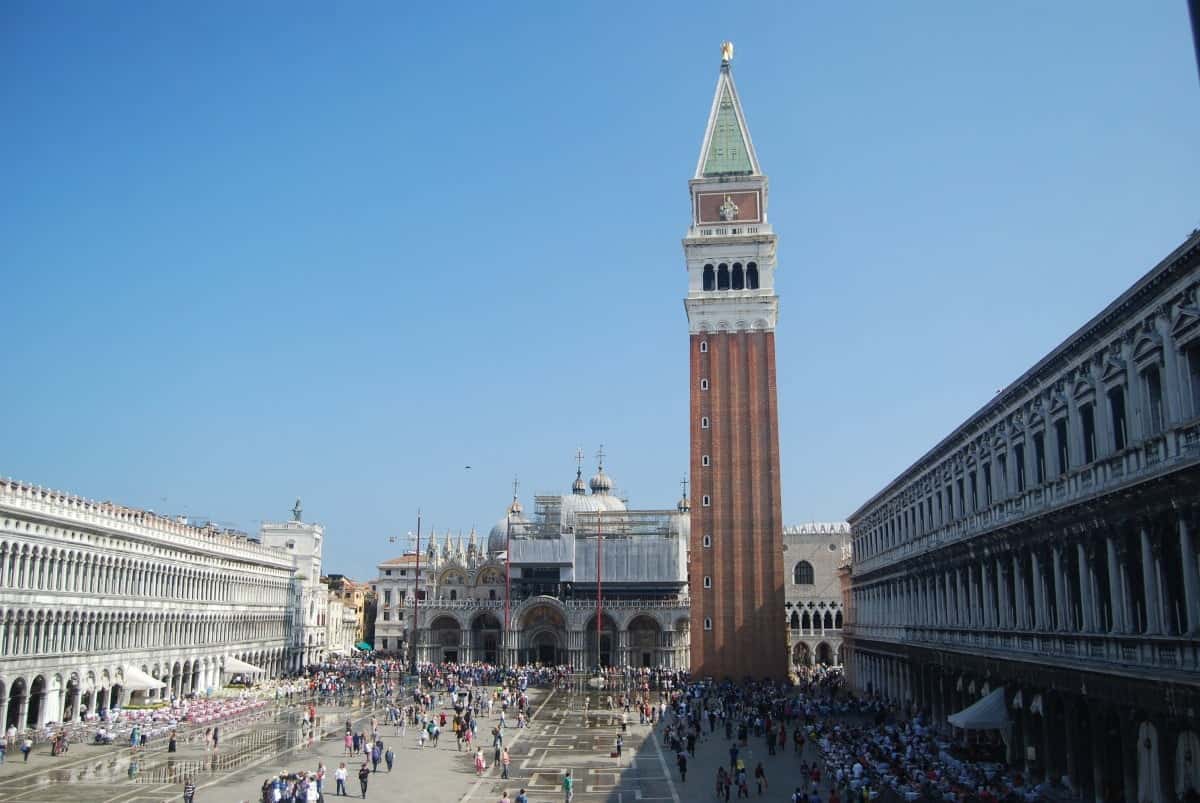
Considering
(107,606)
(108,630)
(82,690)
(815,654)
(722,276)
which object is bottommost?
(815,654)

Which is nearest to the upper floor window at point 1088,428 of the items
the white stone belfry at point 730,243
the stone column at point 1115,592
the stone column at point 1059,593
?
the stone column at point 1115,592

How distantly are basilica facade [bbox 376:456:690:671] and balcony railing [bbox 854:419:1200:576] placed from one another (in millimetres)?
53293

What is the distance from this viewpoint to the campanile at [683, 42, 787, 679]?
251 feet

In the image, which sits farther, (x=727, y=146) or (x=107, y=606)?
(x=727, y=146)

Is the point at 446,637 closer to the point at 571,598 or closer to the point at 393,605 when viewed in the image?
the point at 571,598

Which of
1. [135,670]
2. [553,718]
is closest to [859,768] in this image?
[553,718]

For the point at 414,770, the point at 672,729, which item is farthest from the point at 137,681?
the point at 672,729

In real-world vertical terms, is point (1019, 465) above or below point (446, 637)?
above

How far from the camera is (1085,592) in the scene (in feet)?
87.3

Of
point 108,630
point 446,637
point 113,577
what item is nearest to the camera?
point 108,630

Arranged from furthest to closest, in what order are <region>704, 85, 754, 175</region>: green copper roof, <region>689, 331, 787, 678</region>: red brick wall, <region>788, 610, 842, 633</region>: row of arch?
<region>788, 610, 842, 633</region>: row of arch → <region>704, 85, 754, 175</region>: green copper roof → <region>689, 331, 787, 678</region>: red brick wall

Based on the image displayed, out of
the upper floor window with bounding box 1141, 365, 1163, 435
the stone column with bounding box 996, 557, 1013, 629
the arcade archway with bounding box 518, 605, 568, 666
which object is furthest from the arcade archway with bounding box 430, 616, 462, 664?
the upper floor window with bounding box 1141, 365, 1163, 435

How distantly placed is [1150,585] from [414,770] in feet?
86.0

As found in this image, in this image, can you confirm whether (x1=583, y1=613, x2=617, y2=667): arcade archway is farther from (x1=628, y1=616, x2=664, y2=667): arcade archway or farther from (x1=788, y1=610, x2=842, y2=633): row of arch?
(x1=788, y1=610, x2=842, y2=633): row of arch
